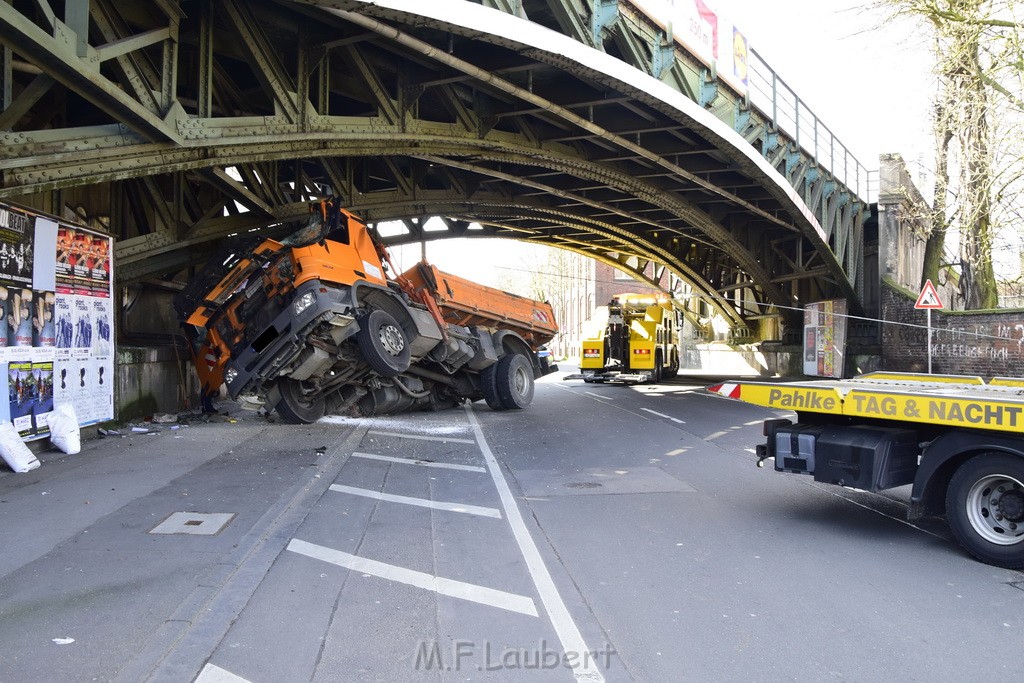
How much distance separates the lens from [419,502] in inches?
295

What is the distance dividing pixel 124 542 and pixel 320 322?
6.02 metres

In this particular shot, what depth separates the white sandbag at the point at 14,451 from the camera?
8.09 m

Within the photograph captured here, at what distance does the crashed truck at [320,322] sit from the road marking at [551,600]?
4.75m

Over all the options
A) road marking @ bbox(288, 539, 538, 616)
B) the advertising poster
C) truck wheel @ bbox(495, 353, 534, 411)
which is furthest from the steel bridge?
road marking @ bbox(288, 539, 538, 616)

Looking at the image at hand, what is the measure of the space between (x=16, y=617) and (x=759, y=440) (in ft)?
34.3

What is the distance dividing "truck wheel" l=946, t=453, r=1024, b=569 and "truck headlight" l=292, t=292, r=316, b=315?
8452 millimetres

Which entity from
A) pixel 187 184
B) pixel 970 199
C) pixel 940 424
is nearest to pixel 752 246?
pixel 970 199

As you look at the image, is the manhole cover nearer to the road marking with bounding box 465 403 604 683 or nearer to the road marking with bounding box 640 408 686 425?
the road marking with bounding box 465 403 604 683

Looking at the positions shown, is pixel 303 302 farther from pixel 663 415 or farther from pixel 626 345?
pixel 626 345

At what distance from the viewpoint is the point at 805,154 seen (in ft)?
72.9

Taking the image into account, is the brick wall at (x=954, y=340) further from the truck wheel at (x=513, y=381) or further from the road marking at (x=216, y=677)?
the road marking at (x=216, y=677)

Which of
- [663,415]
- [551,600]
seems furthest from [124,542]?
[663,415]

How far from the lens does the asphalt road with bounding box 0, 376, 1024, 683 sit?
382 centimetres

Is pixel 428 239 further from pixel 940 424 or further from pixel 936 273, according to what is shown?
pixel 940 424
